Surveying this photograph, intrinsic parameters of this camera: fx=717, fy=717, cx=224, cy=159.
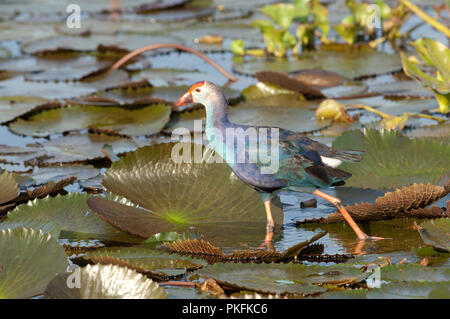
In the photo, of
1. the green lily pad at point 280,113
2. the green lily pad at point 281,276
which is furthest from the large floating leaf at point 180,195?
the green lily pad at point 280,113

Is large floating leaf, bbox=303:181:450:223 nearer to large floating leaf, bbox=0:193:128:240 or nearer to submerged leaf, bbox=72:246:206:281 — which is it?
submerged leaf, bbox=72:246:206:281

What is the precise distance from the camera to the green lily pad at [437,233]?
2393 mm

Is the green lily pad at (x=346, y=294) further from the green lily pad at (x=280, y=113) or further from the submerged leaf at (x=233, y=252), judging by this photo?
the green lily pad at (x=280, y=113)

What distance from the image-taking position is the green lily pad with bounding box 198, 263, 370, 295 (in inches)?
84.1

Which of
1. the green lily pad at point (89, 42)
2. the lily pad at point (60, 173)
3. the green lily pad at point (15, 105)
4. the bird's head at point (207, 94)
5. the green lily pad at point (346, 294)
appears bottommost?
the green lily pad at point (346, 294)

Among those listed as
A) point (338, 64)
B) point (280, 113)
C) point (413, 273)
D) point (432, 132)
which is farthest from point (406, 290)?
point (338, 64)

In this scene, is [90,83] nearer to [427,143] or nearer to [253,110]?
[253,110]

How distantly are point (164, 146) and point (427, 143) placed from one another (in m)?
1.17

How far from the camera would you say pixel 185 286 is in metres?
2.28

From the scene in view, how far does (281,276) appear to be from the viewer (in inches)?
88.3

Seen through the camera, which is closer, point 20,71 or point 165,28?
point 20,71

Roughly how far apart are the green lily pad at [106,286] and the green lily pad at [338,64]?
11.3ft
